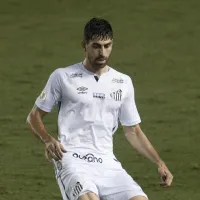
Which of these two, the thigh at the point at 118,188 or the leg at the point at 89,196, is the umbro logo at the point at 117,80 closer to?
the thigh at the point at 118,188

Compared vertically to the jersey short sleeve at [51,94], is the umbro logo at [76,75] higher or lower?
higher

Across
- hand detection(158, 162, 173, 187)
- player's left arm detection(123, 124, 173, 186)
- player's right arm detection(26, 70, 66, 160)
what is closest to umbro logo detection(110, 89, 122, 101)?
player's left arm detection(123, 124, 173, 186)

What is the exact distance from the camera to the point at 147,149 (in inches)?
376

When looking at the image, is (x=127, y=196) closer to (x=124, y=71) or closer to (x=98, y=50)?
(x=98, y=50)

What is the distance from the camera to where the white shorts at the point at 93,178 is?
359 inches

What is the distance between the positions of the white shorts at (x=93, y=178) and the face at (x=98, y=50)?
0.79 metres

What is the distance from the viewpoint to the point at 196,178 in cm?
1381

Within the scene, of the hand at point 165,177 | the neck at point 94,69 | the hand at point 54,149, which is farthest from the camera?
the neck at point 94,69

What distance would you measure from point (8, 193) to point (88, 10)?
7.86 m

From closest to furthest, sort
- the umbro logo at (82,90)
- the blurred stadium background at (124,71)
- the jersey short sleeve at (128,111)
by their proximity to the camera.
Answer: the umbro logo at (82,90) < the jersey short sleeve at (128,111) < the blurred stadium background at (124,71)

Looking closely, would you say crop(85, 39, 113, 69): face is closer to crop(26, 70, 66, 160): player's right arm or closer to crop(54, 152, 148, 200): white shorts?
crop(26, 70, 66, 160): player's right arm

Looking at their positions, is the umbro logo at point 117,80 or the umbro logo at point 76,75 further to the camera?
the umbro logo at point 117,80

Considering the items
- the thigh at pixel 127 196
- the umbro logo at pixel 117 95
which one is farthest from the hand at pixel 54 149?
the umbro logo at pixel 117 95

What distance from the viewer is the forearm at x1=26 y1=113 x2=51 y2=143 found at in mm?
9234
